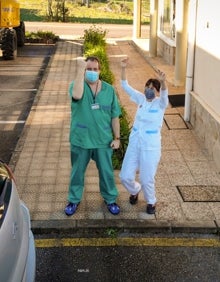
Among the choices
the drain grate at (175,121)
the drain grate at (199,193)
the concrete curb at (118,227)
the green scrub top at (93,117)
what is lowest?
the concrete curb at (118,227)

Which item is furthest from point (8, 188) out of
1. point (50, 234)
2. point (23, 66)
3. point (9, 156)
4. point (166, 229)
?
point (23, 66)

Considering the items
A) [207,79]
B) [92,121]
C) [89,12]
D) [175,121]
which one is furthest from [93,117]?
[89,12]

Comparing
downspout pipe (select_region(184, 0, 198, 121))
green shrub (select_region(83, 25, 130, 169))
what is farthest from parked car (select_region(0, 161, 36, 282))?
downspout pipe (select_region(184, 0, 198, 121))

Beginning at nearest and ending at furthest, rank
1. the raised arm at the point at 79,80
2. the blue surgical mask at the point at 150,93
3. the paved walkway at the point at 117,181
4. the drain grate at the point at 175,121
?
the raised arm at the point at 79,80, the blue surgical mask at the point at 150,93, the paved walkway at the point at 117,181, the drain grate at the point at 175,121

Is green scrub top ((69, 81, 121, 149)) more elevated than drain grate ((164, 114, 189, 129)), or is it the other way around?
green scrub top ((69, 81, 121, 149))

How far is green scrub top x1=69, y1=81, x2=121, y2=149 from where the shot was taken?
509cm

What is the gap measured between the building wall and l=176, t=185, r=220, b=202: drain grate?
811 mm

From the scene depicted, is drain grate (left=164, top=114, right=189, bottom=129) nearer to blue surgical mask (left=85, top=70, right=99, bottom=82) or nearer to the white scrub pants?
the white scrub pants

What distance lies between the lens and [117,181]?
6.50 meters

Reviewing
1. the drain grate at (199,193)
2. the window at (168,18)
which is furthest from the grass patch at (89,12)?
the drain grate at (199,193)

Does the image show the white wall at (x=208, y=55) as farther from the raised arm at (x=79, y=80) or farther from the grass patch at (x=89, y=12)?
the grass patch at (x=89, y=12)

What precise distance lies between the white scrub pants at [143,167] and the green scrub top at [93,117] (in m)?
0.31

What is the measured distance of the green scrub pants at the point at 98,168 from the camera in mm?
5297

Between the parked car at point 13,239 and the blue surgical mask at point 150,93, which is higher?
the blue surgical mask at point 150,93
